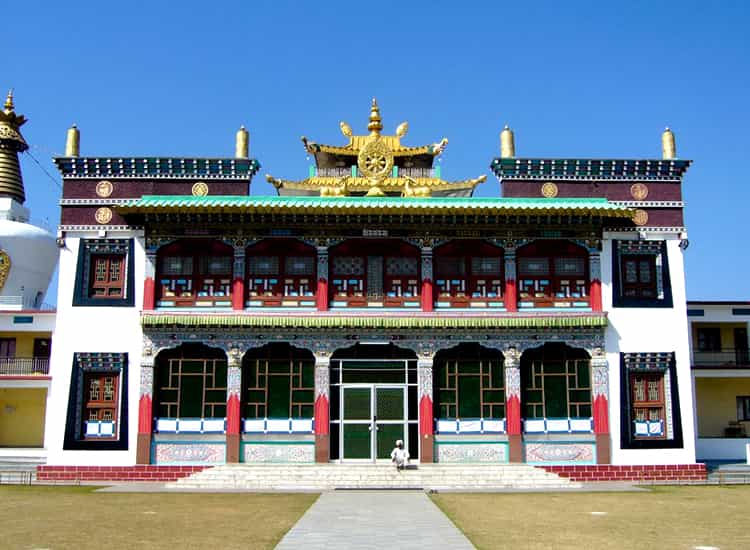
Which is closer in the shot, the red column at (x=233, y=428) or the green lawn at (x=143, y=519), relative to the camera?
the green lawn at (x=143, y=519)

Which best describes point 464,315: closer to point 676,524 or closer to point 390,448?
point 390,448

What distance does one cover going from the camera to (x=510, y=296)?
82.0ft

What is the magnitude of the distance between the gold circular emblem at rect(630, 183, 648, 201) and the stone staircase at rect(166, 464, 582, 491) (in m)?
9.68

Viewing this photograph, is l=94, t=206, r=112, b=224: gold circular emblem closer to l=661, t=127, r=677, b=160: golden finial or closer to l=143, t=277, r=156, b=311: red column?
l=143, t=277, r=156, b=311: red column

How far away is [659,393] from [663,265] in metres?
4.17

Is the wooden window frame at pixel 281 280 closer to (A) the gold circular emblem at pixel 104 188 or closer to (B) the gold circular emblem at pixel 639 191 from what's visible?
(A) the gold circular emblem at pixel 104 188

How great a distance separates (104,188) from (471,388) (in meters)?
13.7

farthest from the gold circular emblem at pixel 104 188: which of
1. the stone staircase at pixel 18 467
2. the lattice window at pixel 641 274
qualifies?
the lattice window at pixel 641 274

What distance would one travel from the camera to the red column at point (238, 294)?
974 inches

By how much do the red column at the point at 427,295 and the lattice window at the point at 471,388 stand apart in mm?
1806

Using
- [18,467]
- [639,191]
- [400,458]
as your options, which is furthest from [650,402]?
[18,467]

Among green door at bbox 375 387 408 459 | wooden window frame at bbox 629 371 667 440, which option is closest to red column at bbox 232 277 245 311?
green door at bbox 375 387 408 459

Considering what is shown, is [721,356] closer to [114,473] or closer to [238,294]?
[238,294]

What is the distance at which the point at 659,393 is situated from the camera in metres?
24.9
